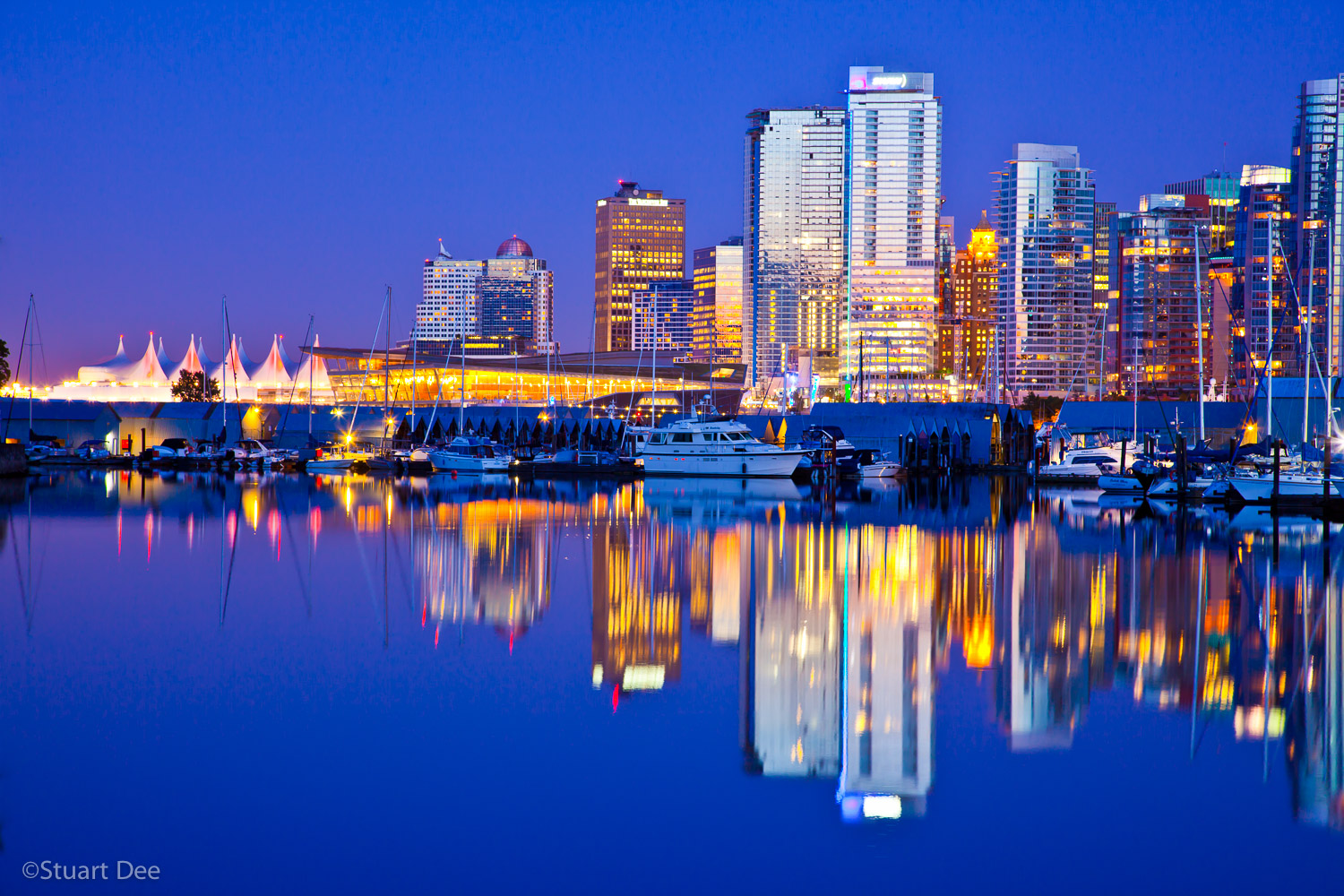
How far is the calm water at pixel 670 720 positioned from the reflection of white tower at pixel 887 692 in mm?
51

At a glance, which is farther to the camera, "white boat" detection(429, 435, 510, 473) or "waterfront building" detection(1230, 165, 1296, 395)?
"waterfront building" detection(1230, 165, 1296, 395)

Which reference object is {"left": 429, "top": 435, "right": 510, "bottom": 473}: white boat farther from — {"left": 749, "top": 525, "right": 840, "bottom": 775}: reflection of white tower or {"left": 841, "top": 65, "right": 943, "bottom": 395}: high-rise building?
{"left": 841, "top": 65, "right": 943, "bottom": 395}: high-rise building

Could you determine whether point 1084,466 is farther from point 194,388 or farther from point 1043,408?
point 194,388

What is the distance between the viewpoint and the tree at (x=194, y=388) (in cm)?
10875

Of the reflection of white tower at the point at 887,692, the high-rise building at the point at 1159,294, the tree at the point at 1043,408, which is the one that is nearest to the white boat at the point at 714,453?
the reflection of white tower at the point at 887,692

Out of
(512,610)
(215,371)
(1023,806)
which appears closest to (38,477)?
(512,610)

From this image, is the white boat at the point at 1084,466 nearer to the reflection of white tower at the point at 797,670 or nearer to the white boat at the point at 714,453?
the white boat at the point at 714,453

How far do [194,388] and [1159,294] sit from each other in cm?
12674

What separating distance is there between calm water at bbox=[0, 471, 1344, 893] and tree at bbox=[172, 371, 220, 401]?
292ft

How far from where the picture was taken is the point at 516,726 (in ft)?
38.1

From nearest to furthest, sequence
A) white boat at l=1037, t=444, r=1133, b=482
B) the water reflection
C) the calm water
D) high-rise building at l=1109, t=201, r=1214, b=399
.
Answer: the calm water → the water reflection → white boat at l=1037, t=444, r=1133, b=482 → high-rise building at l=1109, t=201, r=1214, b=399

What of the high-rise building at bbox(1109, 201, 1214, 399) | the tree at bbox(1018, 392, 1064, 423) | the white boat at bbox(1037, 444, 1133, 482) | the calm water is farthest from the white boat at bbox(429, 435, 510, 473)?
the high-rise building at bbox(1109, 201, 1214, 399)

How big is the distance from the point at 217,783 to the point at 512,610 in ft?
26.4

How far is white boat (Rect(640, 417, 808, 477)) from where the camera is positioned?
5275cm
